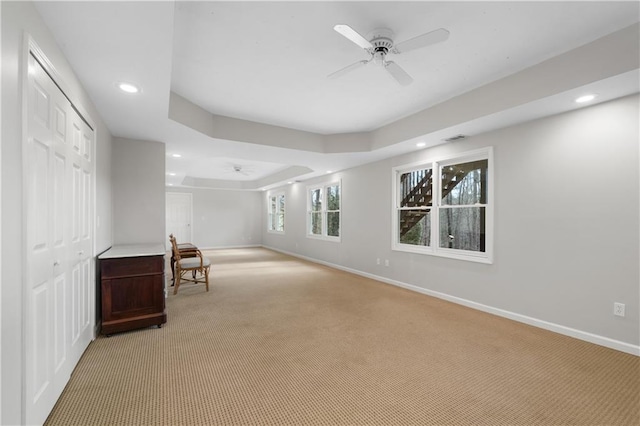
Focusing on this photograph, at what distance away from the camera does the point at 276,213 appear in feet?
34.3

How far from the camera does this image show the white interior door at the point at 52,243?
151cm

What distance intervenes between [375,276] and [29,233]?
4.98m

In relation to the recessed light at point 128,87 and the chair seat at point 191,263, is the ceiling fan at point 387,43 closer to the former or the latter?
the recessed light at point 128,87

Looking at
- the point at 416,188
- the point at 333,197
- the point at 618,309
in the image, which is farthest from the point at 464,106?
the point at 333,197

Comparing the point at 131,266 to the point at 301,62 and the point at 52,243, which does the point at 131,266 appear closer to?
the point at 52,243

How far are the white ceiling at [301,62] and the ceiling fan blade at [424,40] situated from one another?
21cm

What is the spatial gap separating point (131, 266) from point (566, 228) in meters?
4.49

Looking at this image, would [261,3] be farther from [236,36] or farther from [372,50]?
[372,50]

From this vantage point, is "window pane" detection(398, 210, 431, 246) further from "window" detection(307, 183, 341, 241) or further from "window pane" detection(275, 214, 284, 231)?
"window pane" detection(275, 214, 284, 231)

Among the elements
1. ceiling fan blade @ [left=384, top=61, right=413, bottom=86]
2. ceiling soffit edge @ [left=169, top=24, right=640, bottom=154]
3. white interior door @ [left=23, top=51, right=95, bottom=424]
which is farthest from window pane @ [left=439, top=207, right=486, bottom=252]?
white interior door @ [left=23, top=51, right=95, bottom=424]

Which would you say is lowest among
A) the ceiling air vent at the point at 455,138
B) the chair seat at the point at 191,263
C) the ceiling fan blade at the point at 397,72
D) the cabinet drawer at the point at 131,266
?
the chair seat at the point at 191,263

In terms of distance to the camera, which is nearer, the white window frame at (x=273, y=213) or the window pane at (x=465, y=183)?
the window pane at (x=465, y=183)

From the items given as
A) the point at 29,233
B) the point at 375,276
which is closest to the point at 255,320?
the point at 29,233

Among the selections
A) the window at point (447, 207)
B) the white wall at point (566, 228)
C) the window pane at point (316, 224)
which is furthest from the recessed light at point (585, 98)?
the window pane at point (316, 224)
